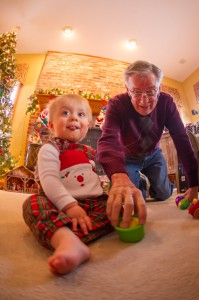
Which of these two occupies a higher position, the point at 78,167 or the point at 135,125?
the point at 135,125

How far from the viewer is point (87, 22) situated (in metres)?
3.64

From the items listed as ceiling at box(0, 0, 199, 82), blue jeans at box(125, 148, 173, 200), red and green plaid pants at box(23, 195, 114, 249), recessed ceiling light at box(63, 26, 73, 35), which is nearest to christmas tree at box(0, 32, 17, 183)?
ceiling at box(0, 0, 199, 82)

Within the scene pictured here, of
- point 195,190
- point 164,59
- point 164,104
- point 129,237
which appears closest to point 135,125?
point 164,104

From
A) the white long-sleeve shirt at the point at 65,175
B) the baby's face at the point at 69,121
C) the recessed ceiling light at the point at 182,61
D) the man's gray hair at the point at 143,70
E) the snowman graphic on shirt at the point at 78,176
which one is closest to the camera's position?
the white long-sleeve shirt at the point at 65,175

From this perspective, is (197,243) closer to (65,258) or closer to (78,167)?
(65,258)

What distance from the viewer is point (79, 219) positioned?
0.57m

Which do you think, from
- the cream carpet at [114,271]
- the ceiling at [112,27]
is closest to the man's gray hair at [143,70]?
the cream carpet at [114,271]

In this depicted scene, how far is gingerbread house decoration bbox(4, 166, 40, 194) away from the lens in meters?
3.08

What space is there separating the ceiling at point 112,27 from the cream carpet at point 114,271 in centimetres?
383

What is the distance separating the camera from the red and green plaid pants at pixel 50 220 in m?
0.52

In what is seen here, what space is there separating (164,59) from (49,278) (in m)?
5.16

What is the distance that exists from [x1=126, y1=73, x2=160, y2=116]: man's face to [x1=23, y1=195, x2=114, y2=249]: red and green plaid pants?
2.20ft

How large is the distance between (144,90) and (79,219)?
80 centimetres

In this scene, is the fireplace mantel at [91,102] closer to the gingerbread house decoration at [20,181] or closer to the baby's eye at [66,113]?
the gingerbread house decoration at [20,181]
